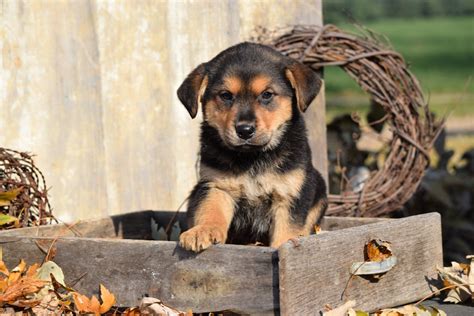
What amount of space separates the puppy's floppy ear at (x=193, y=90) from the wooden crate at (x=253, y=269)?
98 cm

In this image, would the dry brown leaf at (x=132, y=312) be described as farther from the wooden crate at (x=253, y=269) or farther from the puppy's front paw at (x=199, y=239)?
the puppy's front paw at (x=199, y=239)

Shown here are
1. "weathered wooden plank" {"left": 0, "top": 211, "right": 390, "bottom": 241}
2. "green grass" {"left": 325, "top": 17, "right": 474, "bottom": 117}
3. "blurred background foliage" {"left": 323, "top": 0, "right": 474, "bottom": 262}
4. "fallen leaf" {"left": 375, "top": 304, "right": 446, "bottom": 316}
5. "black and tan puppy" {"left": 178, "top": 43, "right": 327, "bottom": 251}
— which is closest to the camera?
"fallen leaf" {"left": 375, "top": 304, "right": 446, "bottom": 316}

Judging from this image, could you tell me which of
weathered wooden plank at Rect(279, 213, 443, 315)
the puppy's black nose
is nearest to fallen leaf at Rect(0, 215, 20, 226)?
the puppy's black nose

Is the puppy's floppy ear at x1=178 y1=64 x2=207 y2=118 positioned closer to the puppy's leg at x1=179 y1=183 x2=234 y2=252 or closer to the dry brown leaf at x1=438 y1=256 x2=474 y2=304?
the puppy's leg at x1=179 y1=183 x2=234 y2=252

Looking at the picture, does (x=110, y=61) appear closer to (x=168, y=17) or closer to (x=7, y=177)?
(x=168, y=17)

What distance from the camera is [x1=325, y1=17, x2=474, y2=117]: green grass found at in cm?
2019

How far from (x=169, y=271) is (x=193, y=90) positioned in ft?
4.17

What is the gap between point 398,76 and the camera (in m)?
6.76

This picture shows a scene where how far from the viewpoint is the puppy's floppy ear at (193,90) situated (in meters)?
5.16

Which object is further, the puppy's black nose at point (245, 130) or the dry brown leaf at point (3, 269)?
the puppy's black nose at point (245, 130)

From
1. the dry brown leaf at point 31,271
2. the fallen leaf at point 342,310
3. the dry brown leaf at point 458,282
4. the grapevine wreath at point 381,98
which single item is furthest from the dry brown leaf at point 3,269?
the grapevine wreath at point 381,98

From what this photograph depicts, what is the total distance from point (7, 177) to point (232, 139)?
4.44ft

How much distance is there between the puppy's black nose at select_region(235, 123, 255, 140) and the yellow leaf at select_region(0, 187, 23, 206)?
1.29m

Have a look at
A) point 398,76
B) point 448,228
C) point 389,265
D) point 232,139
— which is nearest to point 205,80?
point 232,139
